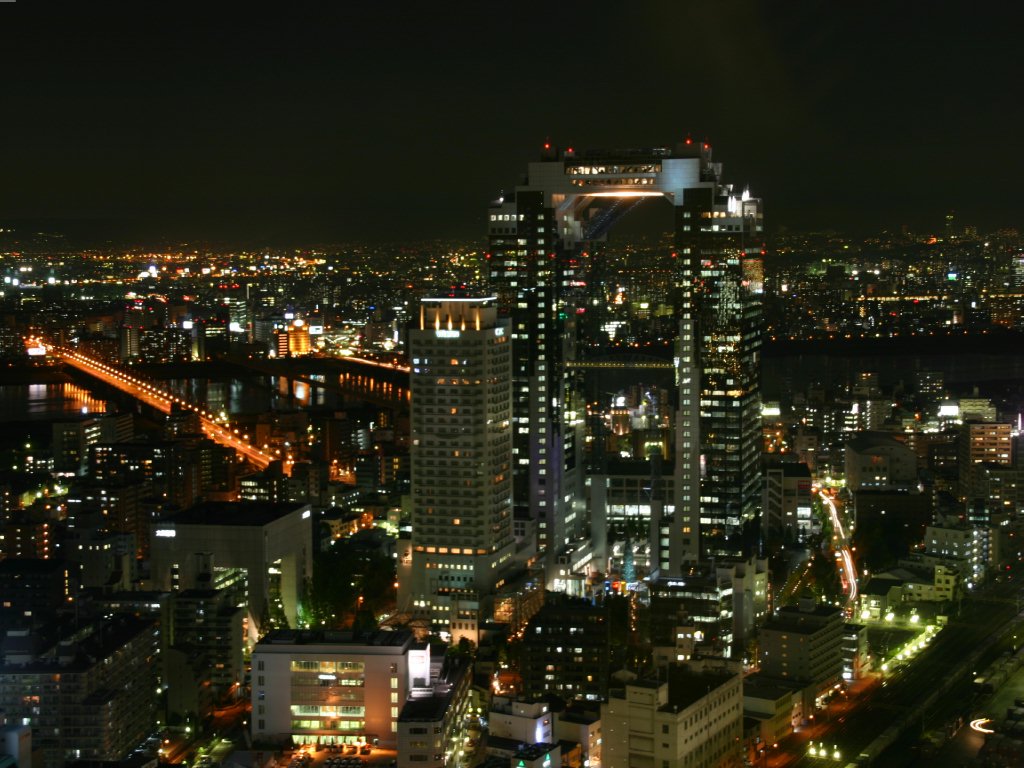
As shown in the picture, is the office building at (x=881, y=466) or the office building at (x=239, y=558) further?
the office building at (x=881, y=466)

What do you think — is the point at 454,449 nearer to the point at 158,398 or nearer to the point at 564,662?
the point at 564,662

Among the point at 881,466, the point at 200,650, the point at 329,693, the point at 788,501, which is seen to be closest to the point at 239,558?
the point at 200,650

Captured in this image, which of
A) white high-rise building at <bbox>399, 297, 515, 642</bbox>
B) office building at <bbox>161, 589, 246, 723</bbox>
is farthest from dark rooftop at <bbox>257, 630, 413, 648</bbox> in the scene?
white high-rise building at <bbox>399, 297, 515, 642</bbox>

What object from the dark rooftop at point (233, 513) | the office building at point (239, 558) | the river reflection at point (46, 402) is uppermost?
the river reflection at point (46, 402)

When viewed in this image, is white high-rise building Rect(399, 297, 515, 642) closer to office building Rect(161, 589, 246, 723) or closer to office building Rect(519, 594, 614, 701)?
office building Rect(161, 589, 246, 723)

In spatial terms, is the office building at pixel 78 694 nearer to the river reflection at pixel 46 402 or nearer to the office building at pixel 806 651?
the office building at pixel 806 651

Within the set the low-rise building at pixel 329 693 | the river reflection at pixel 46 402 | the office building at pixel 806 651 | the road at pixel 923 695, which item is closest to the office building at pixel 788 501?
the road at pixel 923 695

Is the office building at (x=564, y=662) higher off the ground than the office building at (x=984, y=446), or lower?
lower

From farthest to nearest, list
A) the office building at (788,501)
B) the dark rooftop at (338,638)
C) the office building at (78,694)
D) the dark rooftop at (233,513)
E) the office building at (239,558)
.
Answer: the office building at (788,501)
the dark rooftop at (233,513)
the office building at (239,558)
the dark rooftop at (338,638)
the office building at (78,694)
